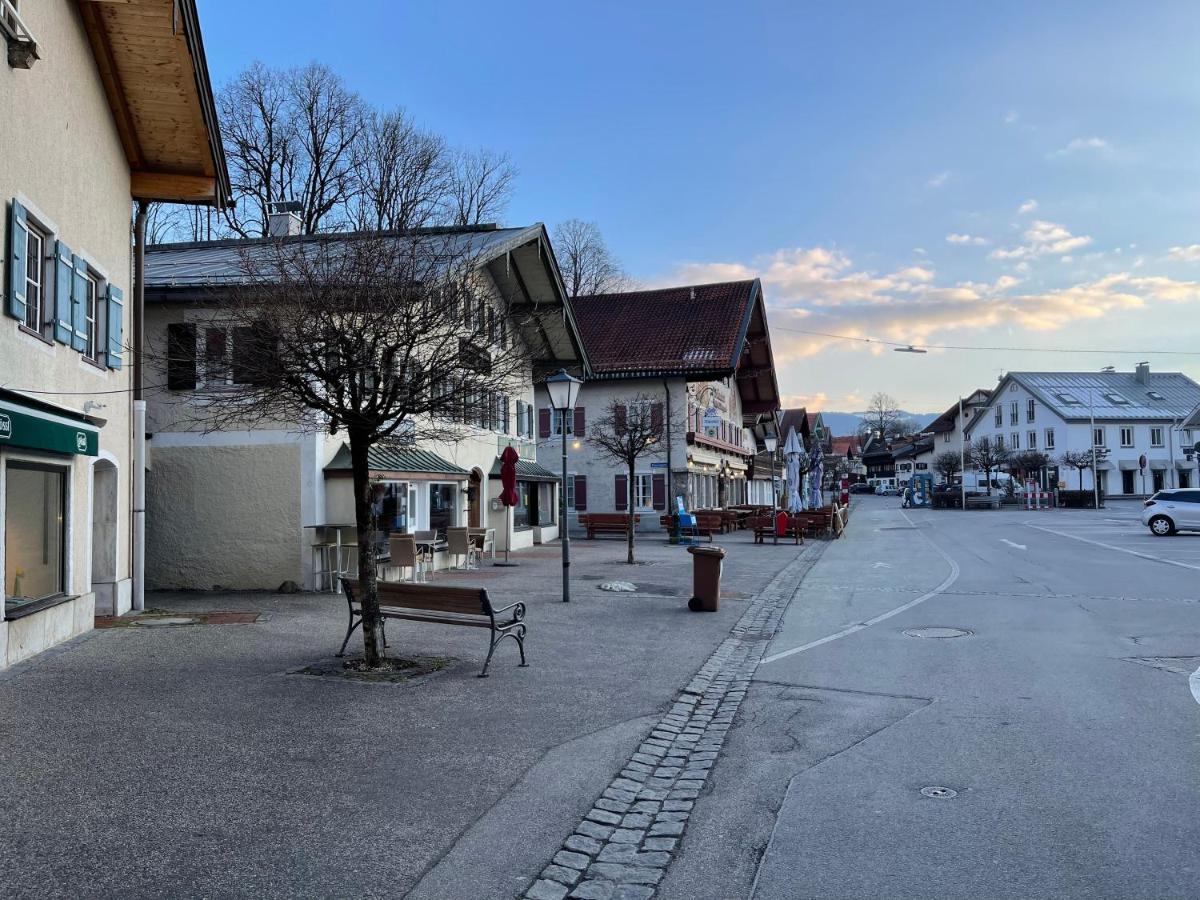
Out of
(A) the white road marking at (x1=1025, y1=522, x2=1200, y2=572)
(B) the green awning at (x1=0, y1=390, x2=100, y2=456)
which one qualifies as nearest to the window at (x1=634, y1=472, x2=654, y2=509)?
(A) the white road marking at (x1=1025, y1=522, x2=1200, y2=572)

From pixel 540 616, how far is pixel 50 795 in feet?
26.4

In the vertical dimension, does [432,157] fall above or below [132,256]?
above

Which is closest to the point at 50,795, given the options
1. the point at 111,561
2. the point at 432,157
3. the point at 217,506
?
the point at 111,561

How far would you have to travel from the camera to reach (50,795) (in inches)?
208

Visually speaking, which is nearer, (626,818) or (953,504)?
(626,818)

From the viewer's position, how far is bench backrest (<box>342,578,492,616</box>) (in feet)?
30.1

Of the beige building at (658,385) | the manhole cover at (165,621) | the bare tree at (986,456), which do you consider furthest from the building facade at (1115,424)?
the manhole cover at (165,621)

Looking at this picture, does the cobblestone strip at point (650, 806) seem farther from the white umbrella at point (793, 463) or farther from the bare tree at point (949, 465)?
the bare tree at point (949, 465)

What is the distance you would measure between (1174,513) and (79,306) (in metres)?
32.6

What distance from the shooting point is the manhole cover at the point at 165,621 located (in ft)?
40.2

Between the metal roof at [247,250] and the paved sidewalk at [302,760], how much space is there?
4.52m

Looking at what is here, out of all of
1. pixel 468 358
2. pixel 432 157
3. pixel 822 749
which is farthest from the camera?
pixel 432 157

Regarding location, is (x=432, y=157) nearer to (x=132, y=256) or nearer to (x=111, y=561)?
(x=132, y=256)

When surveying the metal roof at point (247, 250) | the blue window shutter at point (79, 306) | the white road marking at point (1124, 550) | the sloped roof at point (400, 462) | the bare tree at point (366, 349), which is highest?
the metal roof at point (247, 250)
